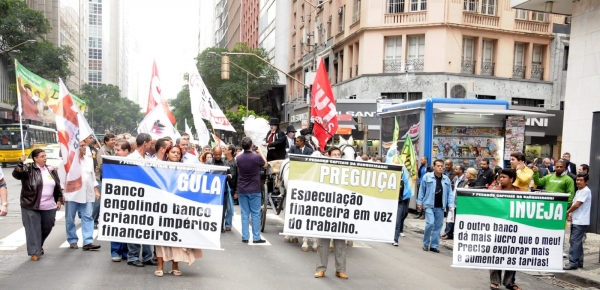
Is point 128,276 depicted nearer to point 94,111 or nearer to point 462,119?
point 462,119

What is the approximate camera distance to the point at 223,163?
13336mm

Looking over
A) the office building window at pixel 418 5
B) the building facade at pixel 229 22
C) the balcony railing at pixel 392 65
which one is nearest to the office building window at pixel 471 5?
the office building window at pixel 418 5

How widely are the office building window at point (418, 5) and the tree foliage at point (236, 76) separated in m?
25.7

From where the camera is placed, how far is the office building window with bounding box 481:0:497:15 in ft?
105

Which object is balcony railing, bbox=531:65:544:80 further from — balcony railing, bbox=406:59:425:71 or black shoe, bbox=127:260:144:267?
black shoe, bbox=127:260:144:267

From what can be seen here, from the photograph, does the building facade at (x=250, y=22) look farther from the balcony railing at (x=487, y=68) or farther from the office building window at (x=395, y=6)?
the balcony railing at (x=487, y=68)

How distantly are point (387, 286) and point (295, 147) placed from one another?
15.0 ft

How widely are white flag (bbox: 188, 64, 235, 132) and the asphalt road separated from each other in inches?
235

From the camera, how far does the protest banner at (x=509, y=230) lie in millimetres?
7891

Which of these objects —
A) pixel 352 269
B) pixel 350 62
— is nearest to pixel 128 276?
pixel 352 269

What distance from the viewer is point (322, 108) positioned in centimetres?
1443

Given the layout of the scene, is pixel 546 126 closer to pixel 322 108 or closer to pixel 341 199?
pixel 322 108

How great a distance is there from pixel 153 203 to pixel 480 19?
27.7m

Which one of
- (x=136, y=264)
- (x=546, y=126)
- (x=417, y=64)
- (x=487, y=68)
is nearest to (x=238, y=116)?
(x=417, y=64)
